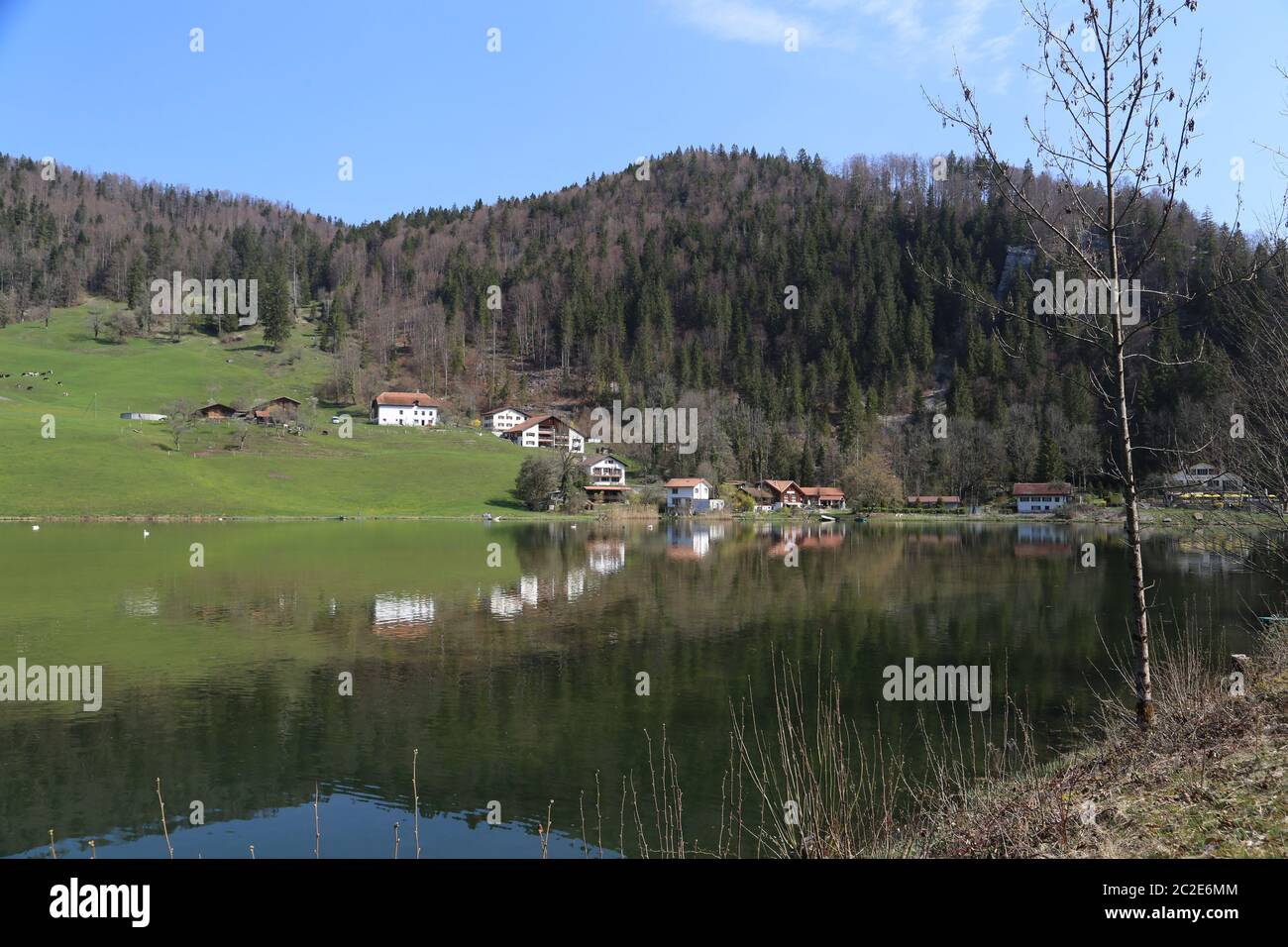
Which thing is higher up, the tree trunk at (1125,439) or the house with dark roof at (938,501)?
the tree trunk at (1125,439)

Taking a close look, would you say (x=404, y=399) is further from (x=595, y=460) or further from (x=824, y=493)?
(x=824, y=493)

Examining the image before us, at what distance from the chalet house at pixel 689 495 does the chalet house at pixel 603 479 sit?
6129 millimetres

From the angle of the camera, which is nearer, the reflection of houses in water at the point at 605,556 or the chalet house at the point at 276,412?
the reflection of houses in water at the point at 605,556

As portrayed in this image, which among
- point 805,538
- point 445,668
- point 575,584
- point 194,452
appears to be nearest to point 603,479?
point 805,538

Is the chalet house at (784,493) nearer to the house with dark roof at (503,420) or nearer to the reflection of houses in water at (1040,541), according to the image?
the reflection of houses in water at (1040,541)

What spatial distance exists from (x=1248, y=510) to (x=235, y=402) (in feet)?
396

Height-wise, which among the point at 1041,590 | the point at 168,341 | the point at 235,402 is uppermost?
the point at 168,341

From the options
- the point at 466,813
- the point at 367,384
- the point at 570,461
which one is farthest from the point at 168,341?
the point at 466,813

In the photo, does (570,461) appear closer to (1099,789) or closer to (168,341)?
(1099,789)

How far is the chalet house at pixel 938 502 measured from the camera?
115250 mm

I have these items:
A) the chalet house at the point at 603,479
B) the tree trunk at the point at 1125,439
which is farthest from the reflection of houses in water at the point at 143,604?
the chalet house at the point at 603,479
